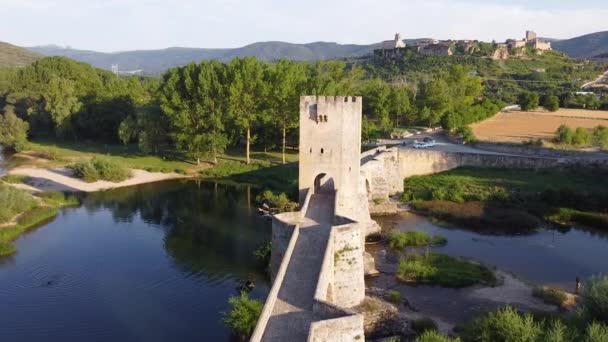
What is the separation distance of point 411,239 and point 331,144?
8264 millimetres

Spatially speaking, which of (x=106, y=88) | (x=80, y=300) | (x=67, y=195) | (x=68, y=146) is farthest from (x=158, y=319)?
(x=106, y=88)

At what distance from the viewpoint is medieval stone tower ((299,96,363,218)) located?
21.8m

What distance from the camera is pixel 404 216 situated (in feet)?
109

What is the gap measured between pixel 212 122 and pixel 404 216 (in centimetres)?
2011

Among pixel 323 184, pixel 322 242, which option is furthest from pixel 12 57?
pixel 322 242

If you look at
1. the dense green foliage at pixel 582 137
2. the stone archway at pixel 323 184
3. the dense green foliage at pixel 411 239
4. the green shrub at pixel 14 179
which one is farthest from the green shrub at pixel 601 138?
the green shrub at pixel 14 179

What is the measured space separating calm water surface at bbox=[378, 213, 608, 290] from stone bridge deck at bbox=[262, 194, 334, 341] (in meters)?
9.68

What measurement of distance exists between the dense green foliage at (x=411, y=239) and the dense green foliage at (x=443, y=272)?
7.68 feet

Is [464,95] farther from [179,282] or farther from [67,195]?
[179,282]

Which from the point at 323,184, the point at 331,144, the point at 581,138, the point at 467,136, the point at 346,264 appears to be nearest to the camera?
the point at 346,264

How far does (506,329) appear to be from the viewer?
1389 cm

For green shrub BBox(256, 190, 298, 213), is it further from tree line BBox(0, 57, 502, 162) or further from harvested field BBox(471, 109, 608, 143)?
harvested field BBox(471, 109, 608, 143)

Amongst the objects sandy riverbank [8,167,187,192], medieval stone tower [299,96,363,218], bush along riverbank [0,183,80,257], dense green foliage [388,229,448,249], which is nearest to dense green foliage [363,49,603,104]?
sandy riverbank [8,167,187,192]

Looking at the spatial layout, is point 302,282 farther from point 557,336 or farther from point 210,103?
point 210,103
